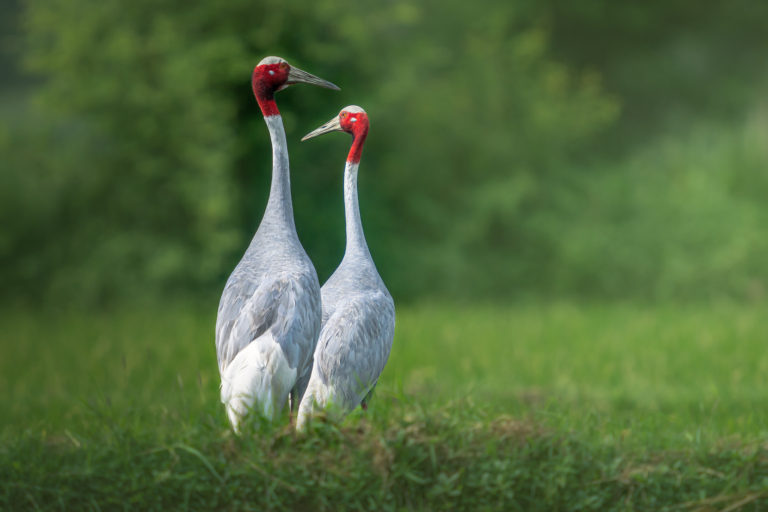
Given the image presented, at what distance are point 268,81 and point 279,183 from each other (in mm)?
414

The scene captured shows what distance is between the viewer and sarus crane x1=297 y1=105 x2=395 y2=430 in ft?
12.2

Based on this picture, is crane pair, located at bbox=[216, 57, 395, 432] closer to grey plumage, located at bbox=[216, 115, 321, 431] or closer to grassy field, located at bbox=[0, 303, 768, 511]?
grey plumage, located at bbox=[216, 115, 321, 431]

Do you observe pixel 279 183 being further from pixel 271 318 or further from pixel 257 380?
pixel 257 380

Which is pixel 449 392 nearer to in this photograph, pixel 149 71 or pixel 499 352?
pixel 499 352

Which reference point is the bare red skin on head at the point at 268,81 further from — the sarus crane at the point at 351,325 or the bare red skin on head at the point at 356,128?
the bare red skin on head at the point at 356,128

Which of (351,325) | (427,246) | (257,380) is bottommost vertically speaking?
(427,246)

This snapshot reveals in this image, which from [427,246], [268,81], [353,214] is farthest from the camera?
[427,246]

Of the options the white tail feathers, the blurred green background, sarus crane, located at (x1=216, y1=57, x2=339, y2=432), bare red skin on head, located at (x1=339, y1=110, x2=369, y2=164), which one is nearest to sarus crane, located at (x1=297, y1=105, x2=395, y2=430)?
bare red skin on head, located at (x1=339, y1=110, x2=369, y2=164)

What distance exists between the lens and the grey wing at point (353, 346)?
3715 millimetres

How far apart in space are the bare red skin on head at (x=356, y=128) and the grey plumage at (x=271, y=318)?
29 cm

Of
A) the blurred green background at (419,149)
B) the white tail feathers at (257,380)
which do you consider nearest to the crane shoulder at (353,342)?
the white tail feathers at (257,380)

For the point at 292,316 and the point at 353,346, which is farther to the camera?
the point at 353,346

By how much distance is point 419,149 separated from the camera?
1225 centimetres

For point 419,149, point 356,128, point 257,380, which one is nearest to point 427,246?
point 419,149
